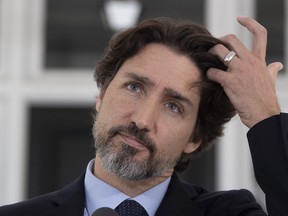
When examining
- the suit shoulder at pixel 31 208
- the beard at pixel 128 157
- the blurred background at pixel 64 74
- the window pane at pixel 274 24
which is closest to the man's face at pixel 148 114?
the beard at pixel 128 157

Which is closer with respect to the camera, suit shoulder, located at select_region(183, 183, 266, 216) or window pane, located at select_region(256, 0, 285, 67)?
suit shoulder, located at select_region(183, 183, 266, 216)

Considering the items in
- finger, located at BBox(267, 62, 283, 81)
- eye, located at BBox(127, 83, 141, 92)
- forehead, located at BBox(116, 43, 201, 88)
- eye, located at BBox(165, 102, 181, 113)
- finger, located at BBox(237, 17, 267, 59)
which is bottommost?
eye, located at BBox(165, 102, 181, 113)

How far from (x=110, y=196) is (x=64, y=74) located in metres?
2.97

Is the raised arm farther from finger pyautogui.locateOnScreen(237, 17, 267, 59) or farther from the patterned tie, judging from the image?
the patterned tie

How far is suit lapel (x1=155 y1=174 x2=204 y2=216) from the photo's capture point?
2348mm

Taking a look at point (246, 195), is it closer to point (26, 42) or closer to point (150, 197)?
point (150, 197)

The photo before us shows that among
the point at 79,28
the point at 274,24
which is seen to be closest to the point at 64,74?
the point at 79,28

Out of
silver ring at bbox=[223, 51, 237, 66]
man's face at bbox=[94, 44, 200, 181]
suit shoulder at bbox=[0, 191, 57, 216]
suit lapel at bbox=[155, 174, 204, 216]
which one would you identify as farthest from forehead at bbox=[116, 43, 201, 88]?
suit shoulder at bbox=[0, 191, 57, 216]

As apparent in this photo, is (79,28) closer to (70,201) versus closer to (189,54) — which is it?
(189,54)

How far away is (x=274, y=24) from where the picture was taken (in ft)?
17.2

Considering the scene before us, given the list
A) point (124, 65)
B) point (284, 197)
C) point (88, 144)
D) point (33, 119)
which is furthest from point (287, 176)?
point (33, 119)

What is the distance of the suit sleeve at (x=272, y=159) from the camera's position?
2.13m

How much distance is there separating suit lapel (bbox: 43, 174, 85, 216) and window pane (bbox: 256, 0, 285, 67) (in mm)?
3029

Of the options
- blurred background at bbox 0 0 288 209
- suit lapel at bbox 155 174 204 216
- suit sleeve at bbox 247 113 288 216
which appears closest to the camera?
suit sleeve at bbox 247 113 288 216
